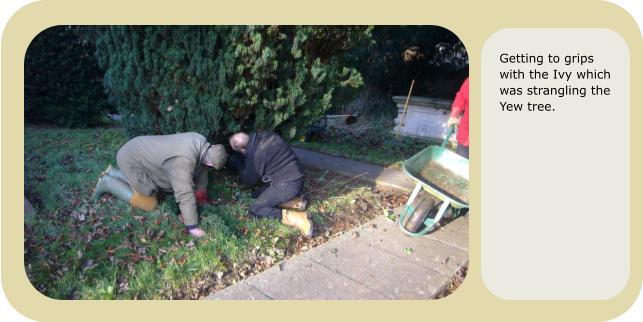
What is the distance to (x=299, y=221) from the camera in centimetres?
409

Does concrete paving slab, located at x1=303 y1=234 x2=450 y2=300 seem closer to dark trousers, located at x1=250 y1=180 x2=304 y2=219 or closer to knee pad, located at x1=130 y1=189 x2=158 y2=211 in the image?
dark trousers, located at x1=250 y1=180 x2=304 y2=219

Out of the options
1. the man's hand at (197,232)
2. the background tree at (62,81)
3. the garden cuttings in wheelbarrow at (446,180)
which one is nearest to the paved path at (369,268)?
the garden cuttings in wheelbarrow at (446,180)

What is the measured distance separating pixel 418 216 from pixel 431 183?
617 mm

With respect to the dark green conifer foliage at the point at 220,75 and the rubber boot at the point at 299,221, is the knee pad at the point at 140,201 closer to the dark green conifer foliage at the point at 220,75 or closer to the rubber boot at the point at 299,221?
the dark green conifer foliage at the point at 220,75

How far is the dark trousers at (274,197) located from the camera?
429 centimetres

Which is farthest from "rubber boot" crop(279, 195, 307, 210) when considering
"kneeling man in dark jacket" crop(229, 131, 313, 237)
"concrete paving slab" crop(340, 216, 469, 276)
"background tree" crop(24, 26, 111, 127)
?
"background tree" crop(24, 26, 111, 127)

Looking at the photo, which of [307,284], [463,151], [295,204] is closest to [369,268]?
[307,284]

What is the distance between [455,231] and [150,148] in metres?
3.71

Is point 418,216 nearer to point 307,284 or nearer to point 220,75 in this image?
point 307,284

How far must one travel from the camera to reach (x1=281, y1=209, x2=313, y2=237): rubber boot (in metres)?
4.04

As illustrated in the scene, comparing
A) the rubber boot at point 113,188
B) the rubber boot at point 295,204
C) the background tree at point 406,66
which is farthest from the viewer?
the background tree at point 406,66

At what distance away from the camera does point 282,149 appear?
14.3ft

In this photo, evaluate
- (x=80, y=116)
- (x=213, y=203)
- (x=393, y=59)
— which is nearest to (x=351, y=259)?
(x=213, y=203)

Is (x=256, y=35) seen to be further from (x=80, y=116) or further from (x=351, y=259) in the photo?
(x=80, y=116)
